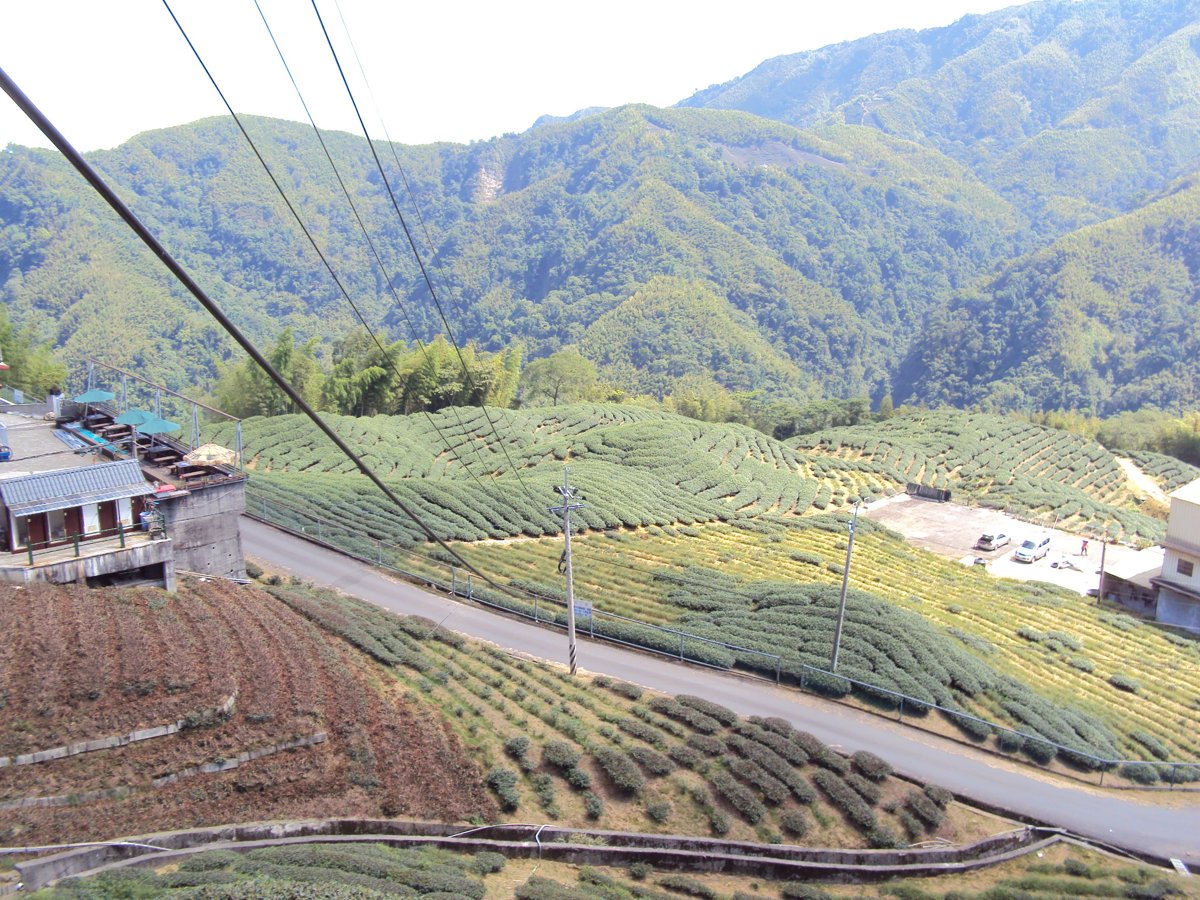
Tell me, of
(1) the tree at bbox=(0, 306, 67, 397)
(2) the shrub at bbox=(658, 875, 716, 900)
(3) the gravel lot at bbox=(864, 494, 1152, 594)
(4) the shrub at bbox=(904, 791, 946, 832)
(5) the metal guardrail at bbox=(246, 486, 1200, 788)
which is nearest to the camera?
(2) the shrub at bbox=(658, 875, 716, 900)

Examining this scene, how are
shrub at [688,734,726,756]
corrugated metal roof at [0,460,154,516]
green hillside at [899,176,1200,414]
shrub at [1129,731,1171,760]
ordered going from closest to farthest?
1. corrugated metal roof at [0,460,154,516]
2. shrub at [688,734,726,756]
3. shrub at [1129,731,1171,760]
4. green hillside at [899,176,1200,414]

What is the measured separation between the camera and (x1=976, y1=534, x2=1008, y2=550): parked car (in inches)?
1861

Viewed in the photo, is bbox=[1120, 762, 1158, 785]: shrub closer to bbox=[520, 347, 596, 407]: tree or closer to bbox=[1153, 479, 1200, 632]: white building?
bbox=[1153, 479, 1200, 632]: white building

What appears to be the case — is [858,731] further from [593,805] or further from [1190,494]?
[1190,494]

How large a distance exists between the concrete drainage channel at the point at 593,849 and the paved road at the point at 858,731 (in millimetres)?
2106

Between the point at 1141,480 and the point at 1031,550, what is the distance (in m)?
32.5

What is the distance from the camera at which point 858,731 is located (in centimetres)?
2314

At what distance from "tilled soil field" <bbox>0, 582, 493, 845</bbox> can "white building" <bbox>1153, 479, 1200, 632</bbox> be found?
33.8m

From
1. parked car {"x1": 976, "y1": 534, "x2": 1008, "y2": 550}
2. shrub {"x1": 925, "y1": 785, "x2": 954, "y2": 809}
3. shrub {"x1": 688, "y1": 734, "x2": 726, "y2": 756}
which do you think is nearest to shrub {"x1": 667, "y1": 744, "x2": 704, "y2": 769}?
shrub {"x1": 688, "y1": 734, "x2": 726, "y2": 756}

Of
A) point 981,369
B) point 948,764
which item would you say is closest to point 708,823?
point 948,764

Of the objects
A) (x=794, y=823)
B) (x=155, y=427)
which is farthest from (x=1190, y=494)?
(x=155, y=427)

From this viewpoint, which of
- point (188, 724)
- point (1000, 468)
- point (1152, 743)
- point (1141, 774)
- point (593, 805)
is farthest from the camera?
point (1000, 468)

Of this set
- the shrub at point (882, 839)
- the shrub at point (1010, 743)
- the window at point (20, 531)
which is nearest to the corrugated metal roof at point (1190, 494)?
the shrub at point (1010, 743)

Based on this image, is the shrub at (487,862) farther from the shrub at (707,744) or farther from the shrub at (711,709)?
the shrub at (711,709)
